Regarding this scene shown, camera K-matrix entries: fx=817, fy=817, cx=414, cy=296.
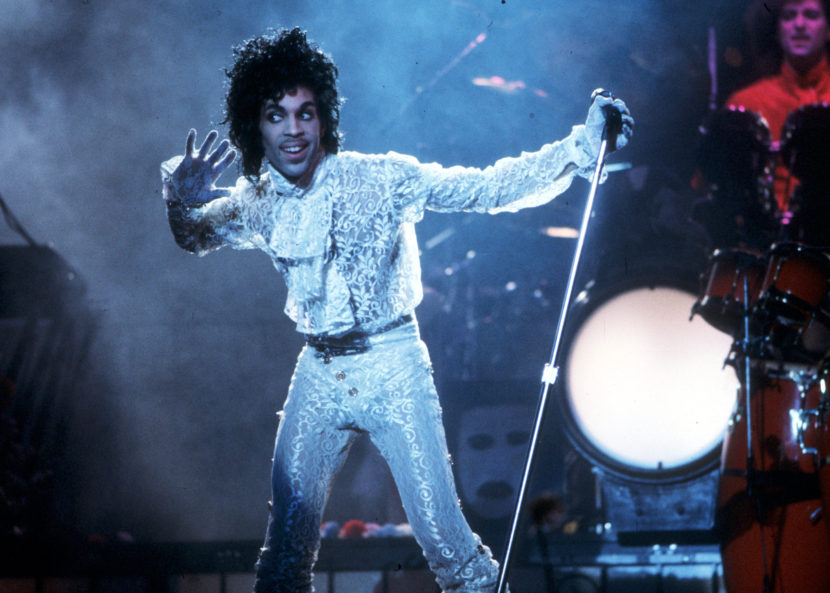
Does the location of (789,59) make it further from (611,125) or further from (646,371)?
(611,125)

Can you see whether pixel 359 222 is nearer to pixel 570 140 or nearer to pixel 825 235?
pixel 570 140

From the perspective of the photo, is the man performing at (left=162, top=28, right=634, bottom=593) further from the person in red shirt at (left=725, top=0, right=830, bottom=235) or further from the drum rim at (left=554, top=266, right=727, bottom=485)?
the person in red shirt at (left=725, top=0, right=830, bottom=235)

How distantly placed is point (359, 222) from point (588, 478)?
3.20 metres

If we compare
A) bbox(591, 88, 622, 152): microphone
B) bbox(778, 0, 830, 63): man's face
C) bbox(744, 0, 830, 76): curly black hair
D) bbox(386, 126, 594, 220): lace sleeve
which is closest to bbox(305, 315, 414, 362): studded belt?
bbox(386, 126, 594, 220): lace sleeve

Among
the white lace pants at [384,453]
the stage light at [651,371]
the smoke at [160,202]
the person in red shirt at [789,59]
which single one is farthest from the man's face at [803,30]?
the white lace pants at [384,453]

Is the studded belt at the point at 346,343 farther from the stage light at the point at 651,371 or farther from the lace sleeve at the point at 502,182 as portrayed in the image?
the stage light at the point at 651,371

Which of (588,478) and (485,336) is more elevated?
(485,336)

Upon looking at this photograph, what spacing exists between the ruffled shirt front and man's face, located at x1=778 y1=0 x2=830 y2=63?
411cm

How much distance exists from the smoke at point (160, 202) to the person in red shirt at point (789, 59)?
137 cm

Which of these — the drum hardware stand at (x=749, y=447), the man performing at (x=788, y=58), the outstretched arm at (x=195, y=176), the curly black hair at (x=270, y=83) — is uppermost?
the man performing at (x=788, y=58)

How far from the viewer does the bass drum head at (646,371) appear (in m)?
5.17

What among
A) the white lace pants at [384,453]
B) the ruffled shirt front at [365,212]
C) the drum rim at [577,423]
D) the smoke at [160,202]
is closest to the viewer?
the white lace pants at [384,453]

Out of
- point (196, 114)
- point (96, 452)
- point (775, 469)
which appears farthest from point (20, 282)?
point (775, 469)

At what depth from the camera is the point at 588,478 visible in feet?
17.6
